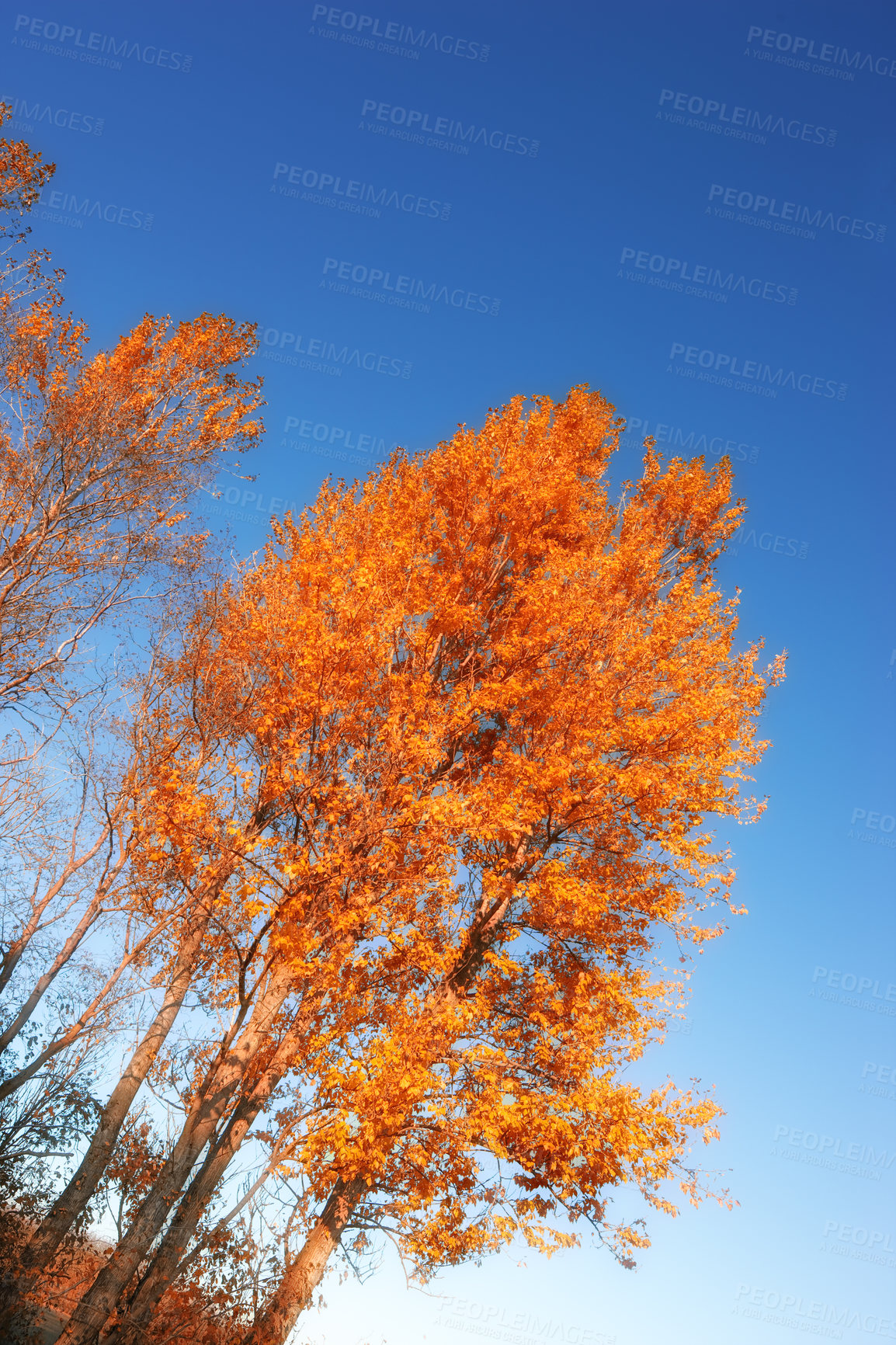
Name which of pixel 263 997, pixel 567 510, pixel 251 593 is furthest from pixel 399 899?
pixel 567 510

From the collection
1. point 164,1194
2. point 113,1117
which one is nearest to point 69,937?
point 113,1117

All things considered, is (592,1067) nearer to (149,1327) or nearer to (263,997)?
(263,997)

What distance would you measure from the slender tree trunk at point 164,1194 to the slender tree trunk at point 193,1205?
0.57 feet

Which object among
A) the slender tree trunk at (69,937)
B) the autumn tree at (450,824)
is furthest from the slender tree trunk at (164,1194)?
the slender tree trunk at (69,937)

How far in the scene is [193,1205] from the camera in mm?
7289

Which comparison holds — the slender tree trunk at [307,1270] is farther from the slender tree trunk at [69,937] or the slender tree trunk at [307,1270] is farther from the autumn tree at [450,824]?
the slender tree trunk at [69,937]

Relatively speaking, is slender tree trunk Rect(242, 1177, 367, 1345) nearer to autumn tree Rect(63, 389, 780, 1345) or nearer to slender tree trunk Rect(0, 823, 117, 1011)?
autumn tree Rect(63, 389, 780, 1345)

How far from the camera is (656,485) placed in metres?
12.7

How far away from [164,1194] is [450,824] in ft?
14.6

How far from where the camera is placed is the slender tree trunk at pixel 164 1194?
289 inches

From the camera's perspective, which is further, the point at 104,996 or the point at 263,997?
the point at 104,996

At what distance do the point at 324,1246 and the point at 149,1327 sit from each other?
1957 millimetres

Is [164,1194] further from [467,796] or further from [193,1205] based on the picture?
[467,796]

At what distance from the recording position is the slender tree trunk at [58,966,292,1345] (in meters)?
7.35
